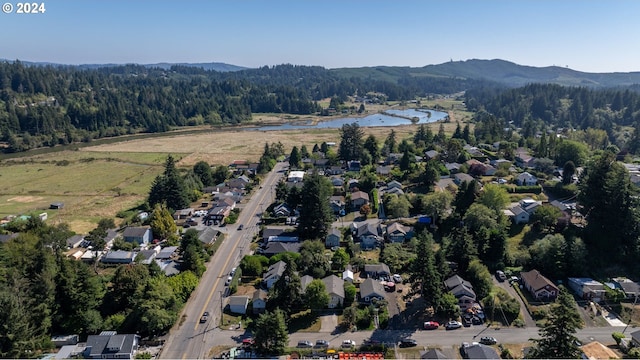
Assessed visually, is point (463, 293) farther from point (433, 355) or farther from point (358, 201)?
point (358, 201)

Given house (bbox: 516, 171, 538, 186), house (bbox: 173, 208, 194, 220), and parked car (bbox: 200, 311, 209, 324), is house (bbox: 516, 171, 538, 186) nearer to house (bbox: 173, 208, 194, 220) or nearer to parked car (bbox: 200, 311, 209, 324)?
house (bbox: 173, 208, 194, 220)

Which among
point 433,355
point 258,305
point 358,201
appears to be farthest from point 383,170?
point 433,355

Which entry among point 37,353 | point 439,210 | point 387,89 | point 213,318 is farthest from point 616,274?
point 387,89

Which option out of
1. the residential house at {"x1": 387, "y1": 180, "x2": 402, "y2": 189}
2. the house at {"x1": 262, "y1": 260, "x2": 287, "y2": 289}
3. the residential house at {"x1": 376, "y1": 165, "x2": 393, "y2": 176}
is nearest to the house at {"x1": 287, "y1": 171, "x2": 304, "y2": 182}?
the residential house at {"x1": 376, "y1": 165, "x2": 393, "y2": 176}

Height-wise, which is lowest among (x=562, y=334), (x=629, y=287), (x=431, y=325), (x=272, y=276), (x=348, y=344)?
(x=348, y=344)

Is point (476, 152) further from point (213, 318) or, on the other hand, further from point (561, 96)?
point (561, 96)

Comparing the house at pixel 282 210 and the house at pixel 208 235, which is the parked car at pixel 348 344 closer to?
the house at pixel 208 235

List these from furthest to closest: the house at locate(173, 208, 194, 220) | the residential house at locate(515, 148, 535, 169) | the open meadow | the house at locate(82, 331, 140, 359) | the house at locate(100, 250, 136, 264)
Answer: the residential house at locate(515, 148, 535, 169)
the open meadow
the house at locate(173, 208, 194, 220)
the house at locate(100, 250, 136, 264)
the house at locate(82, 331, 140, 359)
